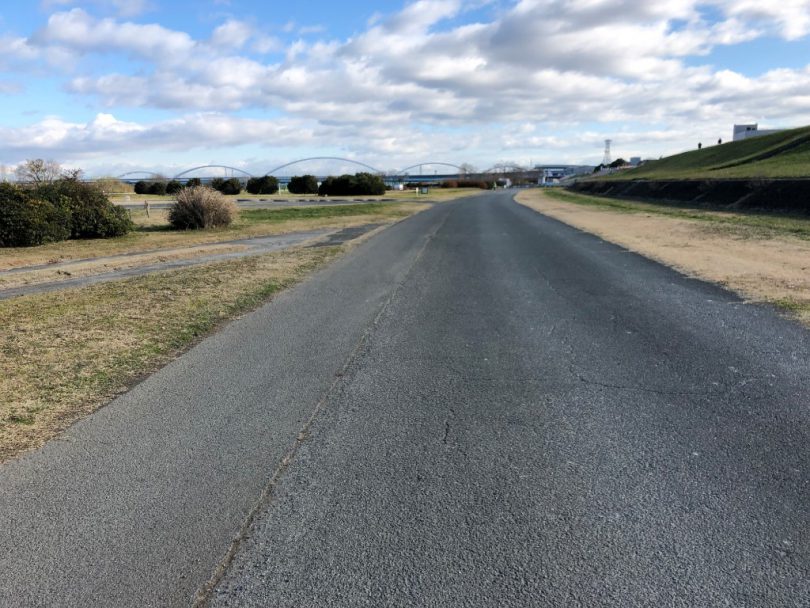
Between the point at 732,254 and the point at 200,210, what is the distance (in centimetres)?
1981

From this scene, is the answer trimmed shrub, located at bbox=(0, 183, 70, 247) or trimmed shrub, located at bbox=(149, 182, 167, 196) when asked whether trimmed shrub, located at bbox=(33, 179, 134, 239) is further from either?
trimmed shrub, located at bbox=(149, 182, 167, 196)

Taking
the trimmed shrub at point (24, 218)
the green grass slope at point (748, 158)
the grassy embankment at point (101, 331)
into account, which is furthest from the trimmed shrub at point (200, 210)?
the green grass slope at point (748, 158)

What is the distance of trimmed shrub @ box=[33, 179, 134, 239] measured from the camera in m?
21.1

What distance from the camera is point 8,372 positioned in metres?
6.10

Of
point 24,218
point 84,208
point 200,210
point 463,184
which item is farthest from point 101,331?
point 463,184

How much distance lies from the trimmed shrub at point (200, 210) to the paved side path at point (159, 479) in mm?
19678

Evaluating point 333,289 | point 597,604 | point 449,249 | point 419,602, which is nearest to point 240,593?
point 419,602

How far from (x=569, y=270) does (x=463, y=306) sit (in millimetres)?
4324

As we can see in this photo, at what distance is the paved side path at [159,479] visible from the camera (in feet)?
9.68

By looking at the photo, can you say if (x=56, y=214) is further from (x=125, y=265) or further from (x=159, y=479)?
(x=159, y=479)

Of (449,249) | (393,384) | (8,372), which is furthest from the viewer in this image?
(449,249)

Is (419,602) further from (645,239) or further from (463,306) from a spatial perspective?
(645,239)

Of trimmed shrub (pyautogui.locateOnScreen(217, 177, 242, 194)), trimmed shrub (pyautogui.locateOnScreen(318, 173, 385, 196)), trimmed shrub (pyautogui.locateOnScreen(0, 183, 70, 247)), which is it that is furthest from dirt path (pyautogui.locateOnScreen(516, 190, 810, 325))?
trimmed shrub (pyautogui.locateOnScreen(217, 177, 242, 194))

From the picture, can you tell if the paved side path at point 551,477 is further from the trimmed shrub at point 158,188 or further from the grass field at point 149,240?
the trimmed shrub at point 158,188
